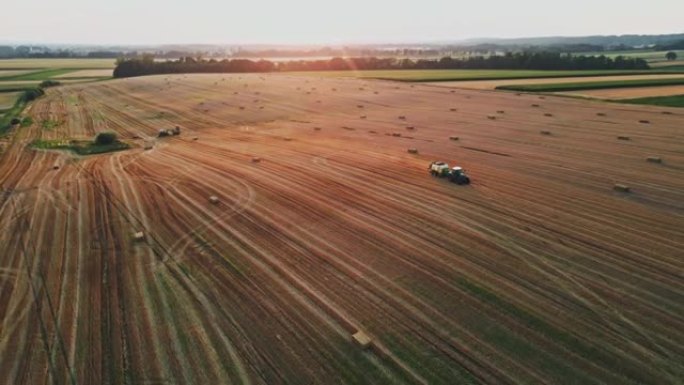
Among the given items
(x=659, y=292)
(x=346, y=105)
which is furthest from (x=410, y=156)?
(x=346, y=105)

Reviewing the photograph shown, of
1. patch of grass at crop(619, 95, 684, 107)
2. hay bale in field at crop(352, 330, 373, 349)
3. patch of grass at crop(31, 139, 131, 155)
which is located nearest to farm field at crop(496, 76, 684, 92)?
patch of grass at crop(619, 95, 684, 107)

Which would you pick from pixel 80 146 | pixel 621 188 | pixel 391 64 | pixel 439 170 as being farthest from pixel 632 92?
pixel 391 64

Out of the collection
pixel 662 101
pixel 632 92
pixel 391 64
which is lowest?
pixel 662 101

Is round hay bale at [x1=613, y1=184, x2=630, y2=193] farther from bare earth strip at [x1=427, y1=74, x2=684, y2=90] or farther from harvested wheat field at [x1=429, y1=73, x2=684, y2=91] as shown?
harvested wheat field at [x1=429, y1=73, x2=684, y2=91]

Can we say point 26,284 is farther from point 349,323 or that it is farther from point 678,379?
point 678,379

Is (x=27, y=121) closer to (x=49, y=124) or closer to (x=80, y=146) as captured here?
(x=49, y=124)

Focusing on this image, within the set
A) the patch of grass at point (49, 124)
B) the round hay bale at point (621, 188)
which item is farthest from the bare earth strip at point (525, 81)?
the patch of grass at point (49, 124)
